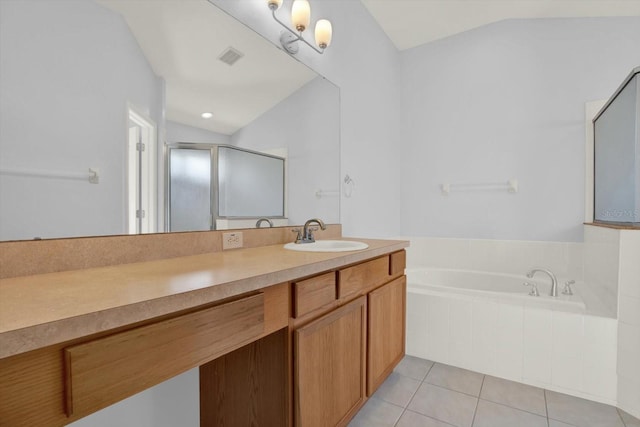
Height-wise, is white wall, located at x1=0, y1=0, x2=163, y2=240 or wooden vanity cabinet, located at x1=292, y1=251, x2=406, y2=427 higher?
white wall, located at x1=0, y1=0, x2=163, y2=240

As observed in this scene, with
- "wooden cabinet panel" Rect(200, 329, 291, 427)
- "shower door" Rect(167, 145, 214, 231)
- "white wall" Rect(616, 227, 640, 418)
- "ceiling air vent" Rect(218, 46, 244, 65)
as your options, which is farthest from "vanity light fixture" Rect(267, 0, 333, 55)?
"white wall" Rect(616, 227, 640, 418)

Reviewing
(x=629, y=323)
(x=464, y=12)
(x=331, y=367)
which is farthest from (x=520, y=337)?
(x=464, y=12)

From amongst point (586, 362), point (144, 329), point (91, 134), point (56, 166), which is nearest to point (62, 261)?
point (56, 166)

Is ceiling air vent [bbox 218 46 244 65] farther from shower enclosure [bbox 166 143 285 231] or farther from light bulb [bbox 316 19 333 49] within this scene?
light bulb [bbox 316 19 333 49]

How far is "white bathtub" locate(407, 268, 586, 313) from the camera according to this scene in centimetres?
196

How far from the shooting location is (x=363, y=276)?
1454 mm

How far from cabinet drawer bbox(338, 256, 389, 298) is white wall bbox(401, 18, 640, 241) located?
173 centimetres

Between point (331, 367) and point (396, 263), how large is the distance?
2.56ft

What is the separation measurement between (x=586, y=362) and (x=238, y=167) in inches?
85.9

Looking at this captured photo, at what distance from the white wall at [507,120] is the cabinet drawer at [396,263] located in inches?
56.3

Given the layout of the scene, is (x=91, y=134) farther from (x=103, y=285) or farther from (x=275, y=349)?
(x=275, y=349)

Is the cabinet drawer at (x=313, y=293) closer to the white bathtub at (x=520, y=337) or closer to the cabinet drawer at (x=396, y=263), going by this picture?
the cabinet drawer at (x=396, y=263)

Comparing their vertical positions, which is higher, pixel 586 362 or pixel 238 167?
pixel 238 167

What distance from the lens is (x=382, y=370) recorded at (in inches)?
65.2
